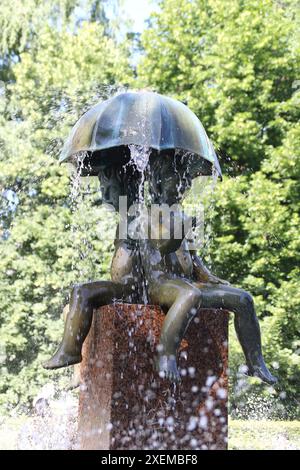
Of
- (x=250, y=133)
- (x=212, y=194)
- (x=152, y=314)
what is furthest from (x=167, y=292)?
(x=250, y=133)

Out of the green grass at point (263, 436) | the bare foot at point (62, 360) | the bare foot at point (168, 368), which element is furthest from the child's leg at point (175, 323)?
the green grass at point (263, 436)

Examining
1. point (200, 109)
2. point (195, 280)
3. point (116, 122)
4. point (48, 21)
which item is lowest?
point (195, 280)

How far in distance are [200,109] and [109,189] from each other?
8264 mm

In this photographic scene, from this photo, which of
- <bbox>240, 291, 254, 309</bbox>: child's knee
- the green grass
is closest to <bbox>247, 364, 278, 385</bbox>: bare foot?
<bbox>240, 291, 254, 309</bbox>: child's knee

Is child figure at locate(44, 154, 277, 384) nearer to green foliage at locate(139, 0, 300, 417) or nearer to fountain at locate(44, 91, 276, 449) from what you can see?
fountain at locate(44, 91, 276, 449)

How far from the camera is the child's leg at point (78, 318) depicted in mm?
4945


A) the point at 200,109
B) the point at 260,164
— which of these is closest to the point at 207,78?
the point at 200,109

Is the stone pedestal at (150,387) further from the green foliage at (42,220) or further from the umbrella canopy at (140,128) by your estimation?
the green foliage at (42,220)

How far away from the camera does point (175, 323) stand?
4680 mm

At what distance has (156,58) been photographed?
14.3 meters

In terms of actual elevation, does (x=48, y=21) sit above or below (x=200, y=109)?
above

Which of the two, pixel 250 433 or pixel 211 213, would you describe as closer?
pixel 250 433

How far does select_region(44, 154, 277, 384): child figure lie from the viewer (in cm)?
471
